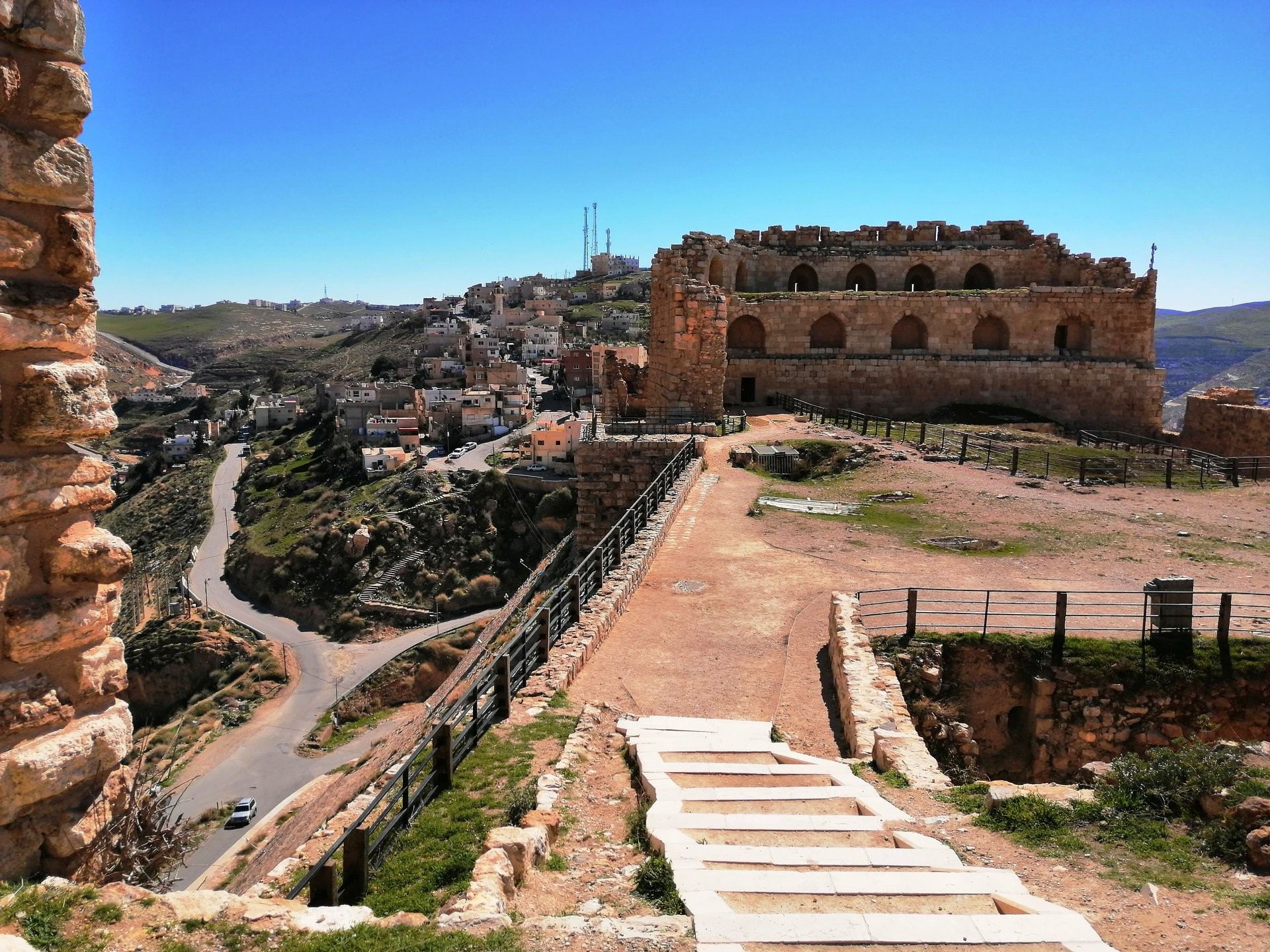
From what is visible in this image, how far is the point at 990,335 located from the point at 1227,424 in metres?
8.10

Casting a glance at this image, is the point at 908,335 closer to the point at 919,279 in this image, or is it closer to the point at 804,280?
the point at 919,279

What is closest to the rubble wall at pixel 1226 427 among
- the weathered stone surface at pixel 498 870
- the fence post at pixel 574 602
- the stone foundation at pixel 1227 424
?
the stone foundation at pixel 1227 424

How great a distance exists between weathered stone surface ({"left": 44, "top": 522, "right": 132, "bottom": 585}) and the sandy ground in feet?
16.3

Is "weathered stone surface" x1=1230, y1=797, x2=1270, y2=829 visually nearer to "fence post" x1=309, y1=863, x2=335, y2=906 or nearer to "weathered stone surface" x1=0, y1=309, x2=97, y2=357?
"fence post" x1=309, y1=863, x2=335, y2=906

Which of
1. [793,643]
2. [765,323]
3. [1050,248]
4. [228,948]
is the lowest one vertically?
[793,643]

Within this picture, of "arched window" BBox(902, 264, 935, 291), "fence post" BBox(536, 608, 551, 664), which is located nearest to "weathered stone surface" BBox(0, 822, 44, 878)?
"fence post" BBox(536, 608, 551, 664)

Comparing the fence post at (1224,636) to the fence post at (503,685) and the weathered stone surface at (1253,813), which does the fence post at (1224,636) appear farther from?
the fence post at (503,685)

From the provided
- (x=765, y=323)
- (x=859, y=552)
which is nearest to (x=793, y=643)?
(x=859, y=552)

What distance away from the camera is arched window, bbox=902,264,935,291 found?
34.2 meters

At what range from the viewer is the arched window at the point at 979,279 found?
1331 inches

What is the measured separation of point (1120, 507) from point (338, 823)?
15.8 m

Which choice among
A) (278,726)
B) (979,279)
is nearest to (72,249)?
(979,279)

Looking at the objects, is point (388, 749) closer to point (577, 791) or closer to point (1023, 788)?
point (577, 791)

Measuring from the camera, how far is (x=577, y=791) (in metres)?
6.00
